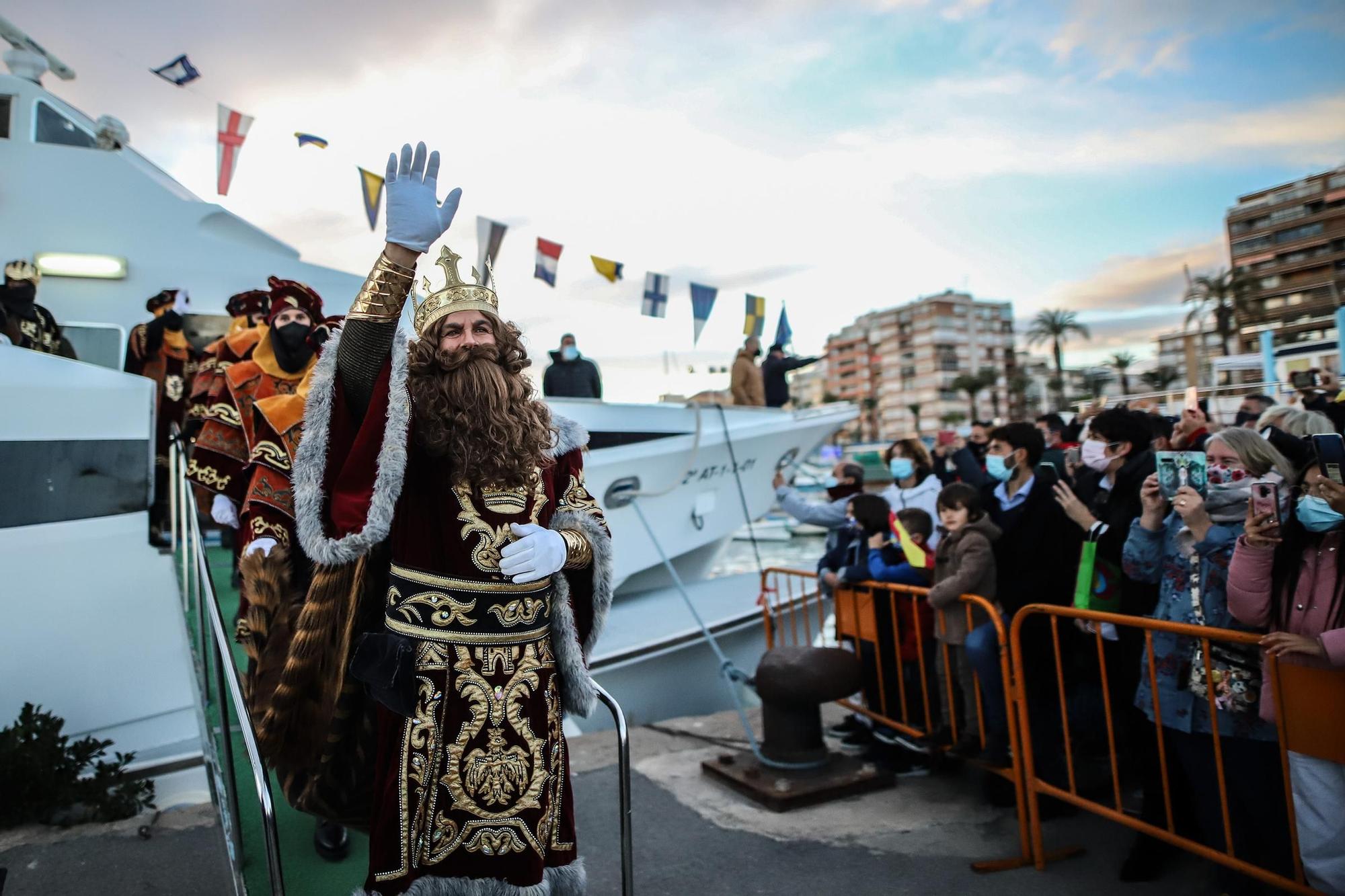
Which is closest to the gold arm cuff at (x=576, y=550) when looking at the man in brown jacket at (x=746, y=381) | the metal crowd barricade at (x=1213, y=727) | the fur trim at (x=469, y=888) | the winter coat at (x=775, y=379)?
the fur trim at (x=469, y=888)

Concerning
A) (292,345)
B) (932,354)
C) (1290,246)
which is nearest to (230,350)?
(292,345)

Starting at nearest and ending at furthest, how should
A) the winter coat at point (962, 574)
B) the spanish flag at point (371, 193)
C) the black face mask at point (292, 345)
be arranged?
the black face mask at point (292, 345), the winter coat at point (962, 574), the spanish flag at point (371, 193)

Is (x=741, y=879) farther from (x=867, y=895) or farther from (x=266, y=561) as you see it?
(x=266, y=561)

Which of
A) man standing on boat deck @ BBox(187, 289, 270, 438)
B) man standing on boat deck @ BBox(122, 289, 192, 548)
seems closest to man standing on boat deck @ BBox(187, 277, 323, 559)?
man standing on boat deck @ BBox(187, 289, 270, 438)

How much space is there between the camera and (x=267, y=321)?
3.81 metres


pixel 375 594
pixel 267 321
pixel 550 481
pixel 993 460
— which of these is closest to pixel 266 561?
pixel 375 594

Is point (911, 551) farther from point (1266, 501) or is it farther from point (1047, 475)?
point (1266, 501)

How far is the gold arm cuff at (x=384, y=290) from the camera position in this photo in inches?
82.9

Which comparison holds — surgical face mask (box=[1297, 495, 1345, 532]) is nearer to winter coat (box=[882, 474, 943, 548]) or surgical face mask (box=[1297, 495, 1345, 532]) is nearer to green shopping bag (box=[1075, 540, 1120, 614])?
green shopping bag (box=[1075, 540, 1120, 614])

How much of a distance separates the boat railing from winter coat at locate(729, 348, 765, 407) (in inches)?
268

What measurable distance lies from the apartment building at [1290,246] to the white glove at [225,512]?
81.5 metres

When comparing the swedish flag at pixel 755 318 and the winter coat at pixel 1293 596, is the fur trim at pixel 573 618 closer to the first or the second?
the winter coat at pixel 1293 596

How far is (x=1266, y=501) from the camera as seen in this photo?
2.56m

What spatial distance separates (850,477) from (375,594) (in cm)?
427
